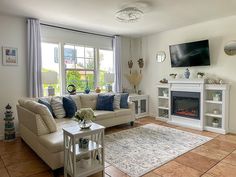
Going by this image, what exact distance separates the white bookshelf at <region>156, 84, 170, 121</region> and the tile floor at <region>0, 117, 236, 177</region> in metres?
1.85

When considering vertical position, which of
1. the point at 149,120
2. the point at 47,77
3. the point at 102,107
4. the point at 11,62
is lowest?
the point at 149,120

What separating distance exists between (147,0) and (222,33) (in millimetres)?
2144

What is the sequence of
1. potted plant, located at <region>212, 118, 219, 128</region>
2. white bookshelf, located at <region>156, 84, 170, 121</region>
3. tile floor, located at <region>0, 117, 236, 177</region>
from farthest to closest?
white bookshelf, located at <region>156, 84, 170, 121</region>
potted plant, located at <region>212, 118, 219, 128</region>
tile floor, located at <region>0, 117, 236, 177</region>

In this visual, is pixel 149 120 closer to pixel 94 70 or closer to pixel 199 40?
pixel 94 70

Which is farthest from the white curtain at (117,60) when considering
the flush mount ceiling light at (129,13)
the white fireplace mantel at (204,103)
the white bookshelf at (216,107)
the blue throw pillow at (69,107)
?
the white bookshelf at (216,107)

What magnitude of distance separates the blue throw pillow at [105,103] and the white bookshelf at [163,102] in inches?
62.9

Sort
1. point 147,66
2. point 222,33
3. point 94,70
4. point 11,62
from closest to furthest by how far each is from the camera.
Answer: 1. point 11,62
2. point 222,33
3. point 94,70
4. point 147,66

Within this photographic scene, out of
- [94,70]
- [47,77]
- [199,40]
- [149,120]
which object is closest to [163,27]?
[199,40]

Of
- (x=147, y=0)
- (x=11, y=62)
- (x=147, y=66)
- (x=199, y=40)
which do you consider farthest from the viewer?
(x=147, y=66)

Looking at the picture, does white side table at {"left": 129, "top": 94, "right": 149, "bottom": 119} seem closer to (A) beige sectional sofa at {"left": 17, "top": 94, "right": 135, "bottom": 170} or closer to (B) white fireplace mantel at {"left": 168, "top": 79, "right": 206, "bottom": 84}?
(B) white fireplace mantel at {"left": 168, "top": 79, "right": 206, "bottom": 84}

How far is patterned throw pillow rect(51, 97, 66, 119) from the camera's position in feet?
11.6

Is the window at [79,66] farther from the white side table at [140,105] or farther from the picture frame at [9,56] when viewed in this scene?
the white side table at [140,105]

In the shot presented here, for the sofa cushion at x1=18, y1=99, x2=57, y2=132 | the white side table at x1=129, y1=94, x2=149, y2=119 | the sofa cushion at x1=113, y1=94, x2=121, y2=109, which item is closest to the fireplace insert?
the white side table at x1=129, y1=94, x2=149, y2=119

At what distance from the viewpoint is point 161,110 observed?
17.5 feet
